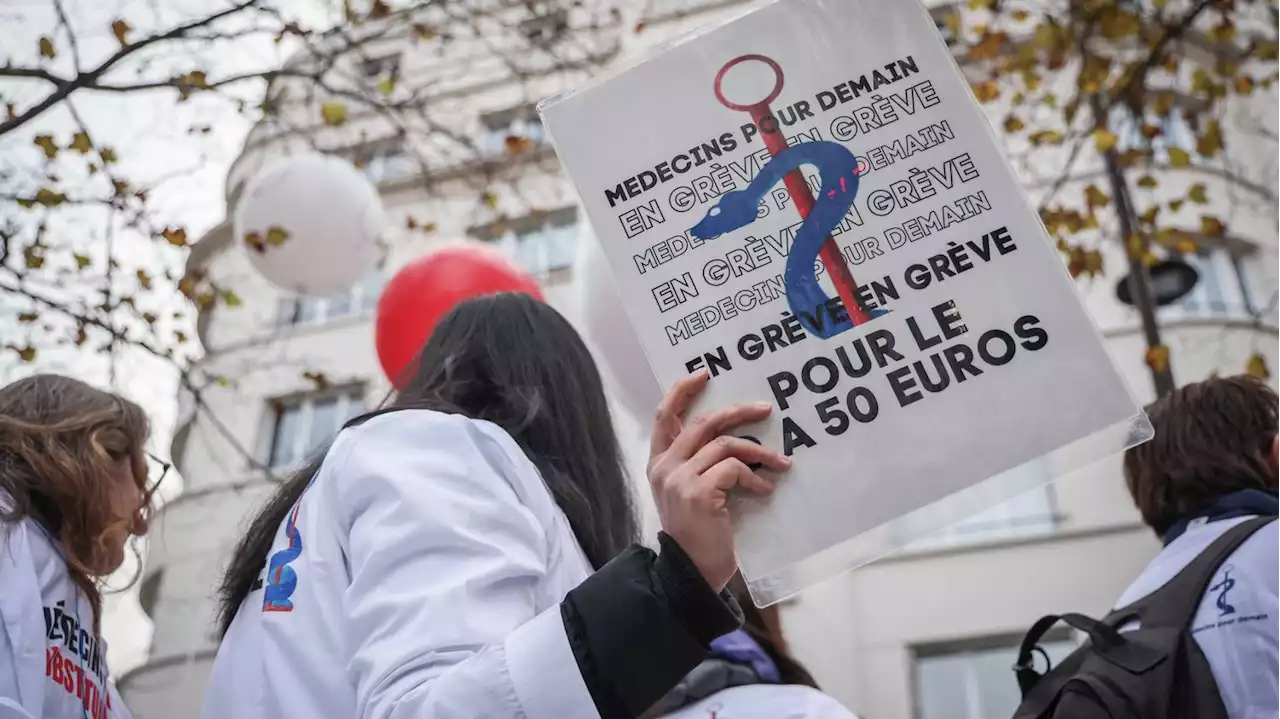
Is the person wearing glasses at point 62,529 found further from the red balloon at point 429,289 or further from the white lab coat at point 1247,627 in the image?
the white lab coat at point 1247,627

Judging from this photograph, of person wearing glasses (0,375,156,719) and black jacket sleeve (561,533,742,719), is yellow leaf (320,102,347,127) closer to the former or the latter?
person wearing glasses (0,375,156,719)

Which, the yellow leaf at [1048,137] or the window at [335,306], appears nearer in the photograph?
the yellow leaf at [1048,137]

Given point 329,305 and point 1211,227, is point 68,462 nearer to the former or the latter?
point 1211,227

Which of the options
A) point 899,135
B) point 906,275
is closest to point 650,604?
point 906,275

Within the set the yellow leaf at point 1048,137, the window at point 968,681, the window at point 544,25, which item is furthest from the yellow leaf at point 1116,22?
the window at point 968,681

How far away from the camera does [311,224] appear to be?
508 cm

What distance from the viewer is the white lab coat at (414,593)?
1.16 meters

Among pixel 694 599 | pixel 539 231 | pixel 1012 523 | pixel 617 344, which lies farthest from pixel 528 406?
pixel 539 231

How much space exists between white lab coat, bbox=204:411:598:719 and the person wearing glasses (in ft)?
1.71

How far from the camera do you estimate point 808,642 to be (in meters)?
10.6

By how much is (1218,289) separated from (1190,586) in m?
11.2

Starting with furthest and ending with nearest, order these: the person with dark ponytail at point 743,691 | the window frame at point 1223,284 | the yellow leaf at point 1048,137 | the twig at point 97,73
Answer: the window frame at point 1223,284
the yellow leaf at point 1048,137
the twig at point 97,73
the person with dark ponytail at point 743,691

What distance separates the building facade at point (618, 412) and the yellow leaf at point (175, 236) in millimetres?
1116

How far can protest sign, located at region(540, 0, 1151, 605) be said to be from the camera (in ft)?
4.44
